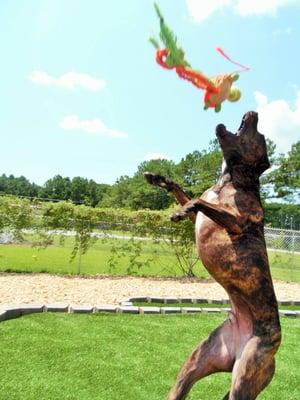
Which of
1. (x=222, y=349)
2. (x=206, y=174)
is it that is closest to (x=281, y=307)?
(x=222, y=349)

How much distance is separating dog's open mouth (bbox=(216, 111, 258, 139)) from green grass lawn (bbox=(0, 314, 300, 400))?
8.80ft

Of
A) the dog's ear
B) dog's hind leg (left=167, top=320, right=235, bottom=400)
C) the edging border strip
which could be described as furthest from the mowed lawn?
the dog's ear

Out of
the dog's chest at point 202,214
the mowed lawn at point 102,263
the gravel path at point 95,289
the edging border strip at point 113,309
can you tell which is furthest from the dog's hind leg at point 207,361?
the mowed lawn at point 102,263

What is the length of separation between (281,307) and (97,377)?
587 centimetres

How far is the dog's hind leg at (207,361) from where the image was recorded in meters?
3.03

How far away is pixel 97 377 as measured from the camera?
194 inches

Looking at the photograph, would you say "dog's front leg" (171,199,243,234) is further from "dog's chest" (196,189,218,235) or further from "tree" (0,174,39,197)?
"tree" (0,174,39,197)

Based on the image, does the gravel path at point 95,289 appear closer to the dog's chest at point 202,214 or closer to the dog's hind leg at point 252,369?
the dog's chest at point 202,214

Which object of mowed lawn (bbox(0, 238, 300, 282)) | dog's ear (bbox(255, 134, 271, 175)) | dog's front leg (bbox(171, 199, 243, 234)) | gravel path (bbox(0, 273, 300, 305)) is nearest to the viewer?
dog's front leg (bbox(171, 199, 243, 234))

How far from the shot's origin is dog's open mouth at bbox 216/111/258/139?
10.2ft

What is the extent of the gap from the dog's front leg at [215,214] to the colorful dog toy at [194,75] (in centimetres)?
68

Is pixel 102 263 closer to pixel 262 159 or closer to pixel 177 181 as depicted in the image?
pixel 262 159

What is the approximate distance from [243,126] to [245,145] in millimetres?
136

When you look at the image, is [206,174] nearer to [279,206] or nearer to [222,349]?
[279,206]
